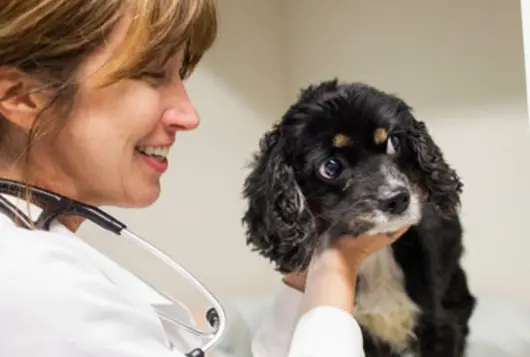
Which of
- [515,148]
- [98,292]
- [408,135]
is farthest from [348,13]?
[98,292]

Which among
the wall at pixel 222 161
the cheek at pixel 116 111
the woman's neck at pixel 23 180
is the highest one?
the wall at pixel 222 161

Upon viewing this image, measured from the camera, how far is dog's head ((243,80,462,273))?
52.6 inches

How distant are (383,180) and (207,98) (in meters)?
1.00

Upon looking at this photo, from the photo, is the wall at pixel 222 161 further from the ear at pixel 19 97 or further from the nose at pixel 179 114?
the ear at pixel 19 97

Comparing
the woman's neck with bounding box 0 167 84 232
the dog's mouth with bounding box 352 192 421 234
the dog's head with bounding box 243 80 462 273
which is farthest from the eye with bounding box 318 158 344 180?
the woman's neck with bounding box 0 167 84 232

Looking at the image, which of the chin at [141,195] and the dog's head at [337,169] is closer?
the chin at [141,195]

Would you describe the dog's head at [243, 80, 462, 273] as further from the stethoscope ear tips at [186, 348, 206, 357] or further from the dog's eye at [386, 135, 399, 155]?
the stethoscope ear tips at [186, 348, 206, 357]

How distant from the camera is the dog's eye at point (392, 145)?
1.37 meters

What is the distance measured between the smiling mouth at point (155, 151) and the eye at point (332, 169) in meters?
0.42

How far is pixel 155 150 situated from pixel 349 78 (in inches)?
55.0

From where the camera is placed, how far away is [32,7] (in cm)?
79

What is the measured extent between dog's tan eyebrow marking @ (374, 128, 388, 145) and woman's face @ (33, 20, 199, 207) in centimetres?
45

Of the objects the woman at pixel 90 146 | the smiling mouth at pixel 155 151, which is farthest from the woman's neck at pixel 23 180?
the smiling mouth at pixel 155 151

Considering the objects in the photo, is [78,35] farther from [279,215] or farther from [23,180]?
[279,215]
